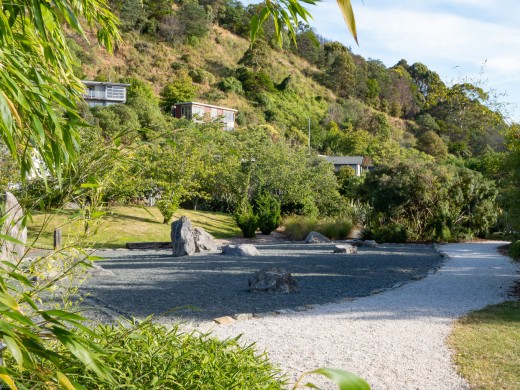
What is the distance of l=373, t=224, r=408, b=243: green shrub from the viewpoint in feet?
55.0

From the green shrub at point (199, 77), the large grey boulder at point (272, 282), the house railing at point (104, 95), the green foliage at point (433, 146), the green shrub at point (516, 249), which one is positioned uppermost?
the green shrub at point (199, 77)

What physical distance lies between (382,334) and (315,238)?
1143 centimetres

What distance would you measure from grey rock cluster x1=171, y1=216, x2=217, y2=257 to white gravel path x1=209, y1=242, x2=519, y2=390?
569 cm

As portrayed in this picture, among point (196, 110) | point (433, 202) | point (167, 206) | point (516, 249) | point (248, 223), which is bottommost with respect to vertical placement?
point (248, 223)

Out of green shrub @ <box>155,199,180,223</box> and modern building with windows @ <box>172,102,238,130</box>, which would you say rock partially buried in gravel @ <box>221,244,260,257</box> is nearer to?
green shrub @ <box>155,199,180,223</box>

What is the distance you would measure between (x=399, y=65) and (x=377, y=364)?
82.2 m

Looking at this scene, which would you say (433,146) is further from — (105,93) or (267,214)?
(267,214)

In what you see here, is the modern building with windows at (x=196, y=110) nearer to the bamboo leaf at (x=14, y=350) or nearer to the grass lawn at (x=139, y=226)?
the grass lawn at (x=139, y=226)

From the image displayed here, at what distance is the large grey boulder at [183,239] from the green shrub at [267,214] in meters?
5.43

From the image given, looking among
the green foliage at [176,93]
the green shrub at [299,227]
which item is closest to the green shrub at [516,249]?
the green shrub at [299,227]

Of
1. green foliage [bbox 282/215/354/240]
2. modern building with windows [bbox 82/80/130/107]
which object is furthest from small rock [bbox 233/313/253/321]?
modern building with windows [bbox 82/80/130/107]

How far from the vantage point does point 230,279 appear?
8.91 m

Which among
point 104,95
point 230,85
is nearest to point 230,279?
point 104,95

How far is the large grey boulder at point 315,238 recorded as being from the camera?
655 inches
